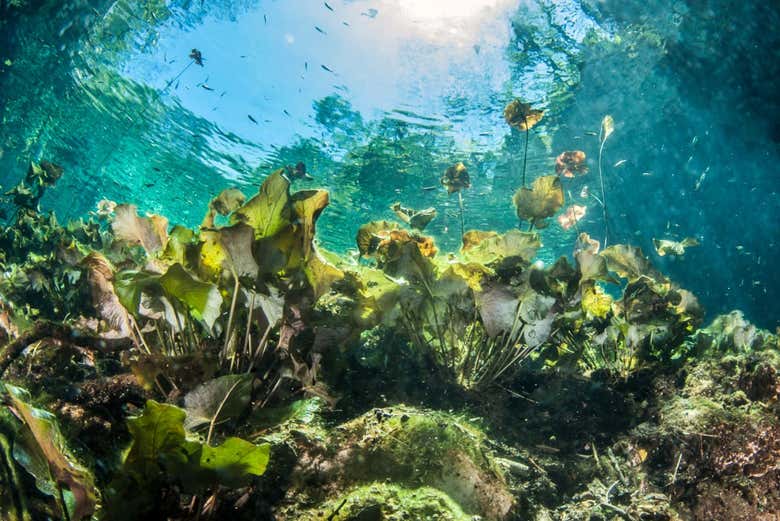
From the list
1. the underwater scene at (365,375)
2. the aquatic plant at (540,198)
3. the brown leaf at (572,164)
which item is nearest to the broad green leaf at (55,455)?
the underwater scene at (365,375)

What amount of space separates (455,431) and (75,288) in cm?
332

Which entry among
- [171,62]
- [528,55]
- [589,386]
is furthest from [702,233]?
[171,62]

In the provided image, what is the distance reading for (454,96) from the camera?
45.9 feet

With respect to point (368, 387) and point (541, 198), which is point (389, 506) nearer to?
point (368, 387)

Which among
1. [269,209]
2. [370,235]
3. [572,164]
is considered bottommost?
[370,235]

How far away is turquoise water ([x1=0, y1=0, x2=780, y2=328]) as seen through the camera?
37.5 ft

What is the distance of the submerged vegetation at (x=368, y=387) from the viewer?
1152mm

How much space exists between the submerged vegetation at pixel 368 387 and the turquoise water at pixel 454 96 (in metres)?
11.8

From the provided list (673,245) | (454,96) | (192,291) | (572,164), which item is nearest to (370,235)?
(192,291)

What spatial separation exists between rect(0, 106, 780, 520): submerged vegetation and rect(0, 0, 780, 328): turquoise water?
11849mm

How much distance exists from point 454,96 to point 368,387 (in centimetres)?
1386

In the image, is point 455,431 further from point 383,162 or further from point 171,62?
point 171,62

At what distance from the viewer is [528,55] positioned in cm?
1216

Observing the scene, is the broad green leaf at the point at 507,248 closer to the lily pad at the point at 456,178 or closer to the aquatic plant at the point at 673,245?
the lily pad at the point at 456,178
